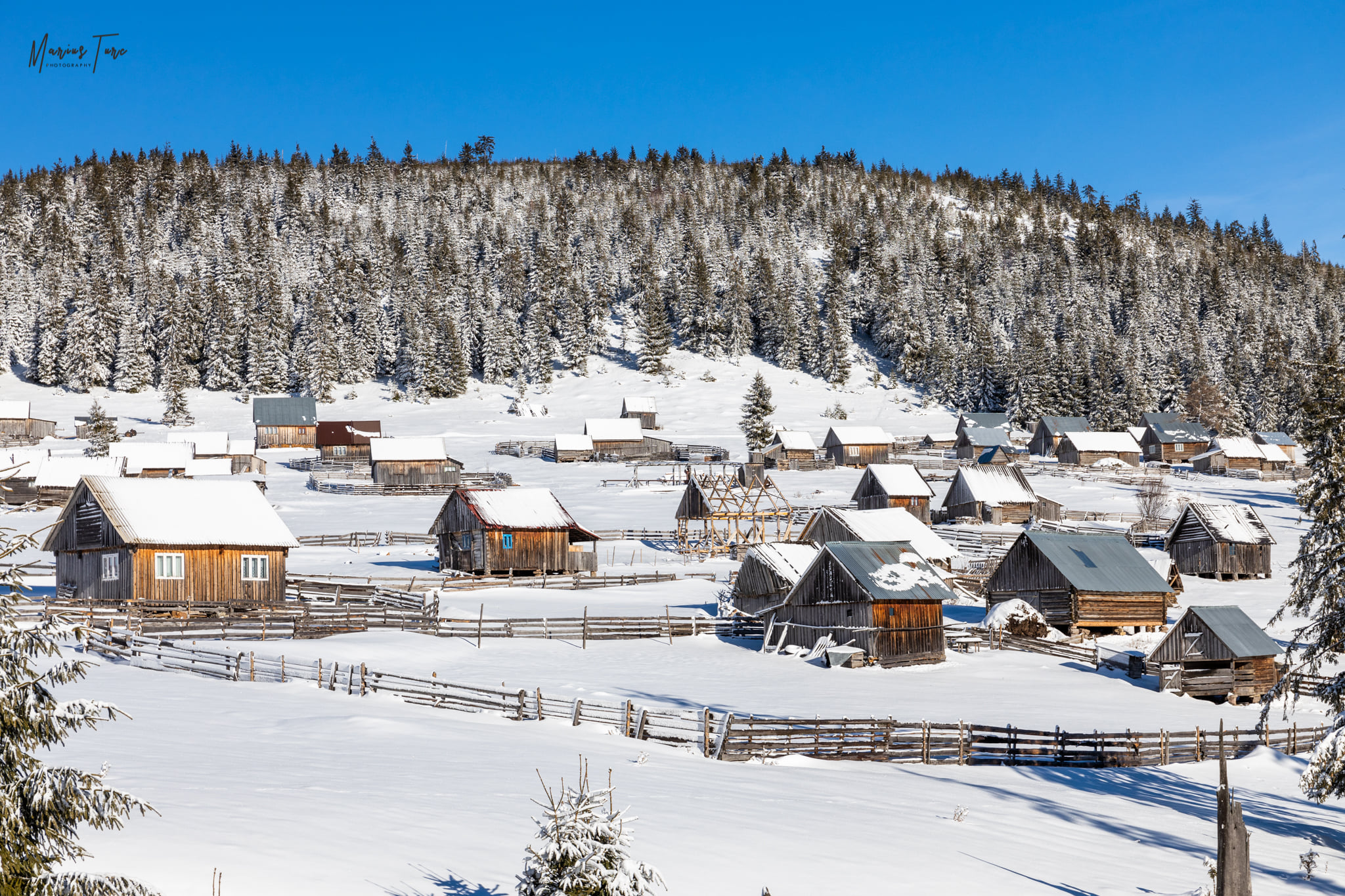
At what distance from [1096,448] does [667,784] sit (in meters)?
95.4

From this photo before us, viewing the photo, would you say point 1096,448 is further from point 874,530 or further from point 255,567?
point 255,567

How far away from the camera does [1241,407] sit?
12800cm

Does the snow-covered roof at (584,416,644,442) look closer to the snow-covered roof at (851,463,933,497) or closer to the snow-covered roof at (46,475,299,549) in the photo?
the snow-covered roof at (851,463,933,497)

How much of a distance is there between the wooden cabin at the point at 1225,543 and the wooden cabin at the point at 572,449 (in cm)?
5537

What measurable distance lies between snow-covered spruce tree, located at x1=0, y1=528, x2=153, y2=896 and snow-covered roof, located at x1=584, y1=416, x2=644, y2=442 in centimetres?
9768

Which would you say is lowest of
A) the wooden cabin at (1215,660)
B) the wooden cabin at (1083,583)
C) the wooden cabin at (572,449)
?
the wooden cabin at (1215,660)

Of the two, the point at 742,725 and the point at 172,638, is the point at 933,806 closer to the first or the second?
the point at 742,725

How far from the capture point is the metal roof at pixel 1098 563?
47406 mm

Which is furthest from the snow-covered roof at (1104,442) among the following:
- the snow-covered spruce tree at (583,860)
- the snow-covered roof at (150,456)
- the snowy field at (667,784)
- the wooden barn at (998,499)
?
the snow-covered spruce tree at (583,860)

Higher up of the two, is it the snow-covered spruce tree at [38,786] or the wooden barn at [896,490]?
the wooden barn at [896,490]

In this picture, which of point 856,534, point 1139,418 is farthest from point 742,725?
point 1139,418

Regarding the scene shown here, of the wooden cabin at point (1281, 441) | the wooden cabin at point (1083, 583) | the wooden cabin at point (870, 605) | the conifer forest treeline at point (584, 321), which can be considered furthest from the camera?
the conifer forest treeline at point (584, 321)

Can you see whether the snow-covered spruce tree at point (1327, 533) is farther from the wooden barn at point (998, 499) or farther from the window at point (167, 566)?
the wooden barn at point (998, 499)

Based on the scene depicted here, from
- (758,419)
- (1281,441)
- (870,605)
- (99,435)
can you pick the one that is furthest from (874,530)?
(1281,441)
